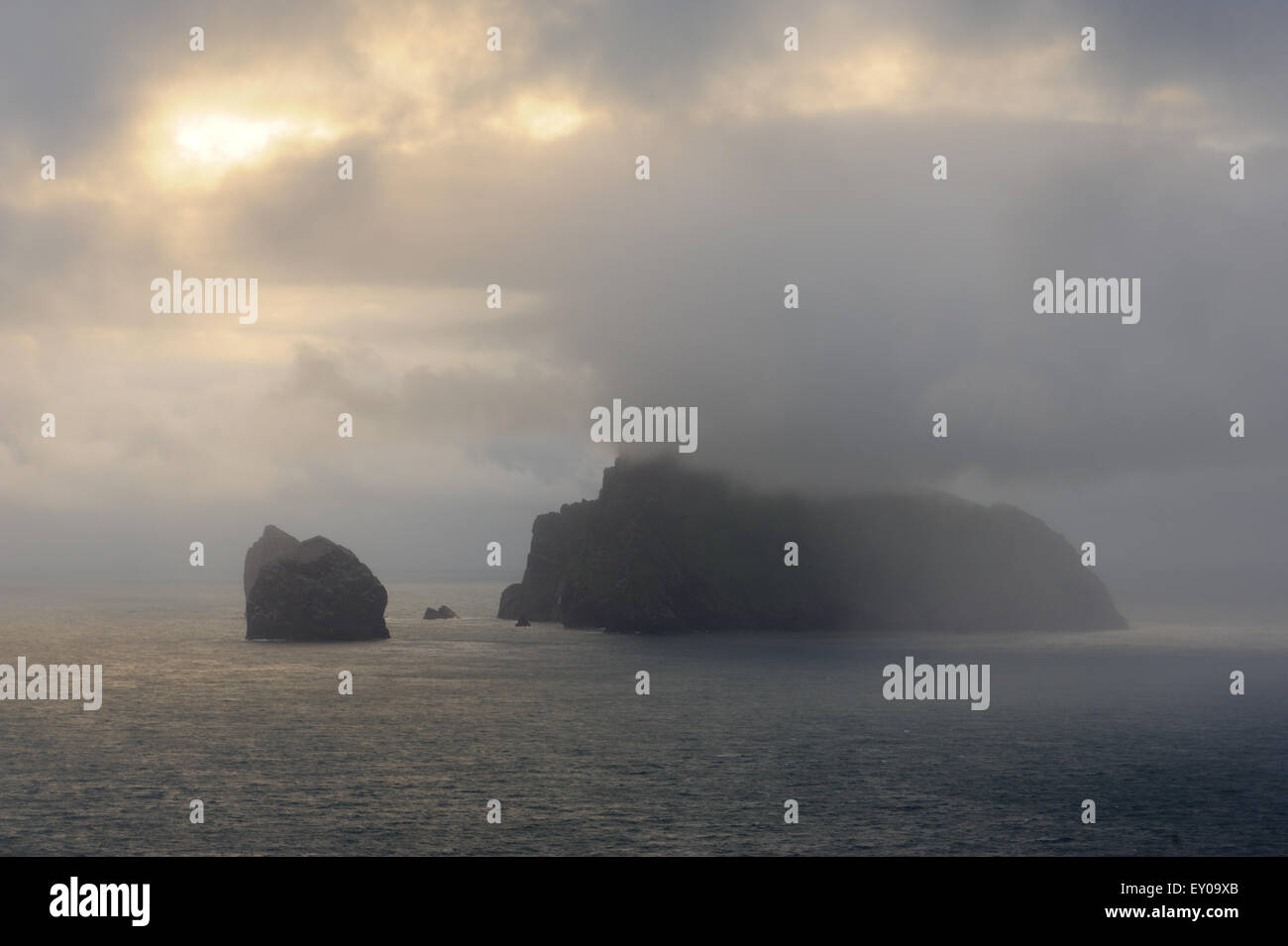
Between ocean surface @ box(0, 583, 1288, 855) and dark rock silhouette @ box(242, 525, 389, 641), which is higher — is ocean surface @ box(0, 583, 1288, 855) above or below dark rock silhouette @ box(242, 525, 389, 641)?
below

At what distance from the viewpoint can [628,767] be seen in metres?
80.7

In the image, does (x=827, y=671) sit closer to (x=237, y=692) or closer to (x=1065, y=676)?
(x=1065, y=676)

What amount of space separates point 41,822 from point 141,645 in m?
146

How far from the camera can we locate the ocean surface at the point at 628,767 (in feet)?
198

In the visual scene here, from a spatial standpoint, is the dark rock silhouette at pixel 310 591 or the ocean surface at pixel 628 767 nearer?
the ocean surface at pixel 628 767

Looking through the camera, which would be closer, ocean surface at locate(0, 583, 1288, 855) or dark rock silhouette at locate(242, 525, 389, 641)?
ocean surface at locate(0, 583, 1288, 855)

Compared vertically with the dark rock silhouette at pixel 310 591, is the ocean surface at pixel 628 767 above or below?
below

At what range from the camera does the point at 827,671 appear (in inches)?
6235

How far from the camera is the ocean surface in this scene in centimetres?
6044

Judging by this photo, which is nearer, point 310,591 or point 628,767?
point 628,767

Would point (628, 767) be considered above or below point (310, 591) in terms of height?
below
